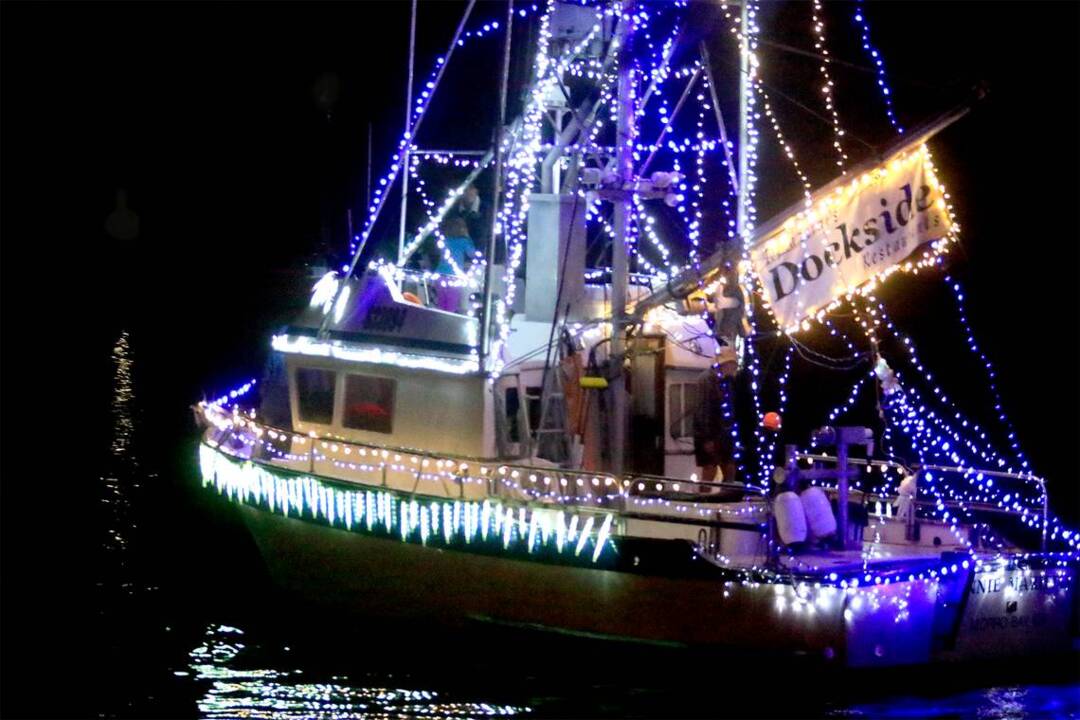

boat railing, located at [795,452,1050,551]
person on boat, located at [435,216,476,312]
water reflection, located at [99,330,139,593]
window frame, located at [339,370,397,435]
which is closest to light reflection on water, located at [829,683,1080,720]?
boat railing, located at [795,452,1050,551]

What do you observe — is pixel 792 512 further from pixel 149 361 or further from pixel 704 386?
pixel 149 361

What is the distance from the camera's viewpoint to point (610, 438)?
48.1 ft

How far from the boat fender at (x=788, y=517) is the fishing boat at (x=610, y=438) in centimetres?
2

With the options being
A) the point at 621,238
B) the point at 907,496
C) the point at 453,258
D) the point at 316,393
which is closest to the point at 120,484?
the point at 453,258

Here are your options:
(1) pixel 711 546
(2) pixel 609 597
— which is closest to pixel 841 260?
(1) pixel 711 546

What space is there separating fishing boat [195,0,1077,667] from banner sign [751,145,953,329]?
0.08 feet

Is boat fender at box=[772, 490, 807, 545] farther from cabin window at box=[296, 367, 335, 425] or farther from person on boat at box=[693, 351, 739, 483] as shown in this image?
cabin window at box=[296, 367, 335, 425]

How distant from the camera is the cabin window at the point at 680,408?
15.3 meters

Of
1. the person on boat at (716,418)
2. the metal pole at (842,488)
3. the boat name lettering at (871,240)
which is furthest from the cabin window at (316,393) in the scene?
the metal pole at (842,488)

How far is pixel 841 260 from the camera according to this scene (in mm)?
14328

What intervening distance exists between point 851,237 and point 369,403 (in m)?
5.57

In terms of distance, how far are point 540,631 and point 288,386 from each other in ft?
15.1

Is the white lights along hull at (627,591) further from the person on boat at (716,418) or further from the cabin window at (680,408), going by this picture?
the cabin window at (680,408)

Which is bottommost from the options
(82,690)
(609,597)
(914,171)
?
(82,690)
